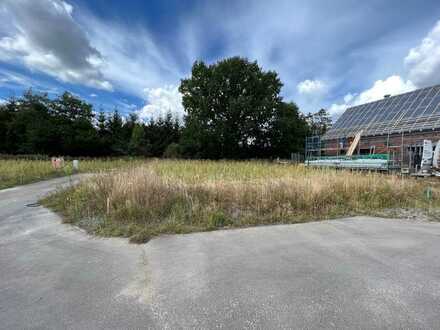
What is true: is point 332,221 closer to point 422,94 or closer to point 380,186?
point 380,186

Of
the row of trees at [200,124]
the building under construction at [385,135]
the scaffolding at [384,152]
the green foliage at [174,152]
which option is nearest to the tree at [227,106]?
the row of trees at [200,124]

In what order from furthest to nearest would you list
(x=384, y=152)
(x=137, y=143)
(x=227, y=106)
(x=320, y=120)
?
(x=320, y=120) < (x=137, y=143) < (x=227, y=106) < (x=384, y=152)

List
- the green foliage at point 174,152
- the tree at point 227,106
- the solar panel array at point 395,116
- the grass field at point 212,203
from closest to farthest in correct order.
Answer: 1. the grass field at point 212,203
2. the solar panel array at point 395,116
3. the tree at point 227,106
4. the green foliage at point 174,152

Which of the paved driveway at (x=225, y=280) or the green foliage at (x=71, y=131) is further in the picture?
the green foliage at (x=71, y=131)

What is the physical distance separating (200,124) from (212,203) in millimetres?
19402

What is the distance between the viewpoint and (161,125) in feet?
109

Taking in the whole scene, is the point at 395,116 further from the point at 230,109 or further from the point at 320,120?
the point at 320,120

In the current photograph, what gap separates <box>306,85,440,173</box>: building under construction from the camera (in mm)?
12191

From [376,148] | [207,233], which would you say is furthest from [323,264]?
[376,148]

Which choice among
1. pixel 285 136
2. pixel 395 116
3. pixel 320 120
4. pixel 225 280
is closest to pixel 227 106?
pixel 285 136

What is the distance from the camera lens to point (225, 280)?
2.03 metres

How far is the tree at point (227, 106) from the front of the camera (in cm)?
2292

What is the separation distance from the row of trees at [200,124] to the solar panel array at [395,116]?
6.95 metres

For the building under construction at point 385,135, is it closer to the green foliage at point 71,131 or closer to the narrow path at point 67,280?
the narrow path at point 67,280
